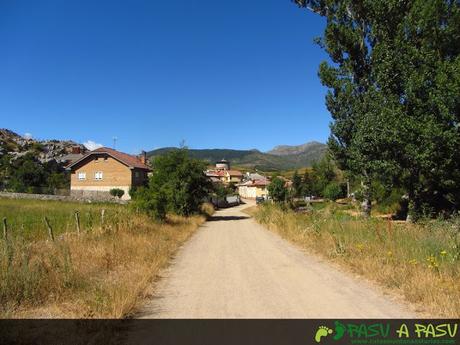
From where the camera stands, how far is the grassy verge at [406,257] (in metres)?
7.14

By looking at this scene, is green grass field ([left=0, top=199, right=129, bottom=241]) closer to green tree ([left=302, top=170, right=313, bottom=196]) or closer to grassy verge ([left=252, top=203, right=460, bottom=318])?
grassy verge ([left=252, top=203, right=460, bottom=318])

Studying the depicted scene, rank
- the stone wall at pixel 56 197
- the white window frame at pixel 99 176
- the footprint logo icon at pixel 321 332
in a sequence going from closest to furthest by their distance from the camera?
the footprint logo icon at pixel 321 332
the stone wall at pixel 56 197
the white window frame at pixel 99 176

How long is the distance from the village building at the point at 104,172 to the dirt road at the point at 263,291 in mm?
51246

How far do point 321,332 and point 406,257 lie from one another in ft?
16.7

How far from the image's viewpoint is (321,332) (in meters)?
5.62

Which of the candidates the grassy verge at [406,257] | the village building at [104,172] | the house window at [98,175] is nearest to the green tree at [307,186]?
the village building at [104,172]

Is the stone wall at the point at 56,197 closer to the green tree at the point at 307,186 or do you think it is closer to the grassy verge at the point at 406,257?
the green tree at the point at 307,186

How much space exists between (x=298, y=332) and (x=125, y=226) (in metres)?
12.0

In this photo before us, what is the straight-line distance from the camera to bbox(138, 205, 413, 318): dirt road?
22.0ft

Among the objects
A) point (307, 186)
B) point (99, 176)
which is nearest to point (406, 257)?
point (99, 176)

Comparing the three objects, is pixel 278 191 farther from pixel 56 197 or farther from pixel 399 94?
pixel 56 197

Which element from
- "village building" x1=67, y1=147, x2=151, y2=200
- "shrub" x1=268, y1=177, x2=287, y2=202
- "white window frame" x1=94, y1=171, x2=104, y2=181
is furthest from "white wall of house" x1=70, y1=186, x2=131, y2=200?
"shrub" x1=268, y1=177, x2=287, y2=202

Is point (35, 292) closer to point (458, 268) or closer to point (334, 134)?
point (458, 268)

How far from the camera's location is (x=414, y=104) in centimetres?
2208
